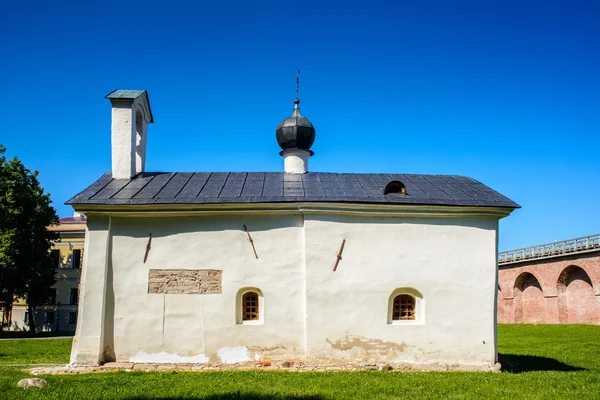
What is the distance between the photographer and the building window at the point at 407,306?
11.2m

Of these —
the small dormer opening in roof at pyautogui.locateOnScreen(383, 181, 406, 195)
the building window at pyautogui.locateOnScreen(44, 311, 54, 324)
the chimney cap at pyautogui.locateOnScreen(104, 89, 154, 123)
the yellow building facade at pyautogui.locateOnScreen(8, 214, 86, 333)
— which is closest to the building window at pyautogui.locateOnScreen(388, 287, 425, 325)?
the small dormer opening in roof at pyautogui.locateOnScreen(383, 181, 406, 195)

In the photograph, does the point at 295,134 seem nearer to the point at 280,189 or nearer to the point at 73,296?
the point at 280,189

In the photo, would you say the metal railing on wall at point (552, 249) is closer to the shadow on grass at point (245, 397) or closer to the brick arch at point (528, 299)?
the brick arch at point (528, 299)

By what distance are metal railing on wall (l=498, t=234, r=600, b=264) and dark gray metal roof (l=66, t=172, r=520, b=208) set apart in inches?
663

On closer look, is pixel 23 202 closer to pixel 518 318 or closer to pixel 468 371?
pixel 468 371

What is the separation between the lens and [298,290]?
36.2ft

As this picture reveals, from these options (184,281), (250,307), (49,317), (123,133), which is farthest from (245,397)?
(49,317)

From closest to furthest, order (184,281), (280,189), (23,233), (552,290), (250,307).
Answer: (184,281) < (250,307) < (280,189) < (23,233) < (552,290)

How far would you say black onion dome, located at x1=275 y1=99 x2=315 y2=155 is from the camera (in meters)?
13.7

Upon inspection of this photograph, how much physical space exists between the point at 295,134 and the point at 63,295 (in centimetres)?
2885

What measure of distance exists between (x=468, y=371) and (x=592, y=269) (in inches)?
756

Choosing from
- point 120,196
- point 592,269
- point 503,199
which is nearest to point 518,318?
point 592,269

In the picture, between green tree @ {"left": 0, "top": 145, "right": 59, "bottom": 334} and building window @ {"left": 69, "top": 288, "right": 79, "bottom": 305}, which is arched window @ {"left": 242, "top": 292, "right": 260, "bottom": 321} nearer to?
green tree @ {"left": 0, "top": 145, "right": 59, "bottom": 334}

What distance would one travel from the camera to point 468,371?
10758 mm
